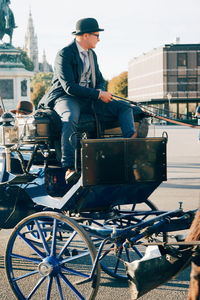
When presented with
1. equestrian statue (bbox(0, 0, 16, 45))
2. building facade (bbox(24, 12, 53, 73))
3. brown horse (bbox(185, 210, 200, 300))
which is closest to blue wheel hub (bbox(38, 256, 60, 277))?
brown horse (bbox(185, 210, 200, 300))

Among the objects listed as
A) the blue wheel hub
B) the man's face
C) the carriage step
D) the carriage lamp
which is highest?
the man's face

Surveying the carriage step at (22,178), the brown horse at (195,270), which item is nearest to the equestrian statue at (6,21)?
the carriage step at (22,178)

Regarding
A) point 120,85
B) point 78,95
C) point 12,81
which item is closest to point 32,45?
point 120,85

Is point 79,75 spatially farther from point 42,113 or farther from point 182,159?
point 182,159

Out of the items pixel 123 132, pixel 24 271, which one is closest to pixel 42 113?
pixel 123 132

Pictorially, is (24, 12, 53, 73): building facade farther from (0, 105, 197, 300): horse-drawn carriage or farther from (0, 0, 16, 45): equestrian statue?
(0, 105, 197, 300): horse-drawn carriage

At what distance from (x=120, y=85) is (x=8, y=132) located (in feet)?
331

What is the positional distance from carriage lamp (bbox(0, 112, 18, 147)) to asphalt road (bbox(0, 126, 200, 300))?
1217 millimetres

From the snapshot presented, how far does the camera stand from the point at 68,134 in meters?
4.31

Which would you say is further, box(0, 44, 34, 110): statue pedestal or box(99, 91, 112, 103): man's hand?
box(0, 44, 34, 110): statue pedestal

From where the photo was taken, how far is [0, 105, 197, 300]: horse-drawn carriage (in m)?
3.84

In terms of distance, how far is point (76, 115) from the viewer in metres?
4.39

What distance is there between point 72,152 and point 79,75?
73 cm

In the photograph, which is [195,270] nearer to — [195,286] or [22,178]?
[195,286]
